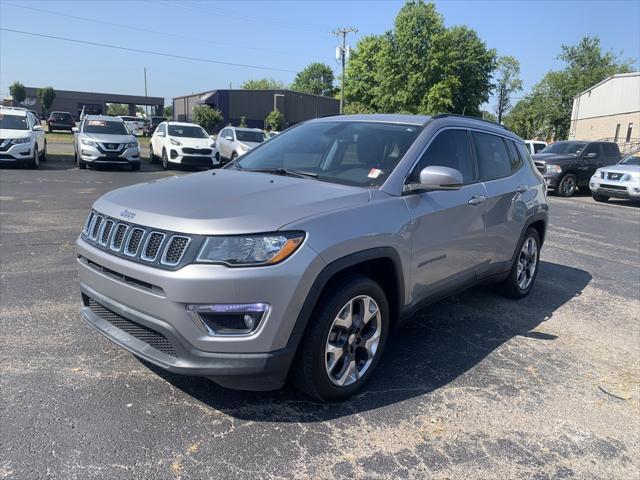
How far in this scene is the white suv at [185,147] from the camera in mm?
17547

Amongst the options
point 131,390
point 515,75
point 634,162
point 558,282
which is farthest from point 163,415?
point 515,75

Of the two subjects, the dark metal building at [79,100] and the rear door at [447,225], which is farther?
the dark metal building at [79,100]

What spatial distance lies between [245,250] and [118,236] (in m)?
0.87

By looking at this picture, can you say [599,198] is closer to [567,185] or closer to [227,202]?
[567,185]

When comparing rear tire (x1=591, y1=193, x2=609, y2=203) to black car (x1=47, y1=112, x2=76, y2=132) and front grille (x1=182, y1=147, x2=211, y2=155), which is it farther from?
black car (x1=47, y1=112, x2=76, y2=132)

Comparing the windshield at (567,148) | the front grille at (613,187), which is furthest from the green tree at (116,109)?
the front grille at (613,187)

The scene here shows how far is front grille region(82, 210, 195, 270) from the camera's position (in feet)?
8.71

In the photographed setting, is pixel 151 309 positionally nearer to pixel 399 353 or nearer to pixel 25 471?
pixel 25 471

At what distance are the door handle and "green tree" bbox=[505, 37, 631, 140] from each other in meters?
72.4

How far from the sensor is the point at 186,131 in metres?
18.7

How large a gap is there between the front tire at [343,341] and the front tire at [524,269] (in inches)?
92.1

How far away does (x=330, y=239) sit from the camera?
2873mm

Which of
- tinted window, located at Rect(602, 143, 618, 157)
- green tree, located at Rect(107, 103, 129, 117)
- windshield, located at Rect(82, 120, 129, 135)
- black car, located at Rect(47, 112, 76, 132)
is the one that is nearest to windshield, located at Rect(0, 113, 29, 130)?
windshield, located at Rect(82, 120, 129, 135)

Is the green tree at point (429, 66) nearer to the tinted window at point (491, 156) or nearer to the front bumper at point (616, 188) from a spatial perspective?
the front bumper at point (616, 188)
